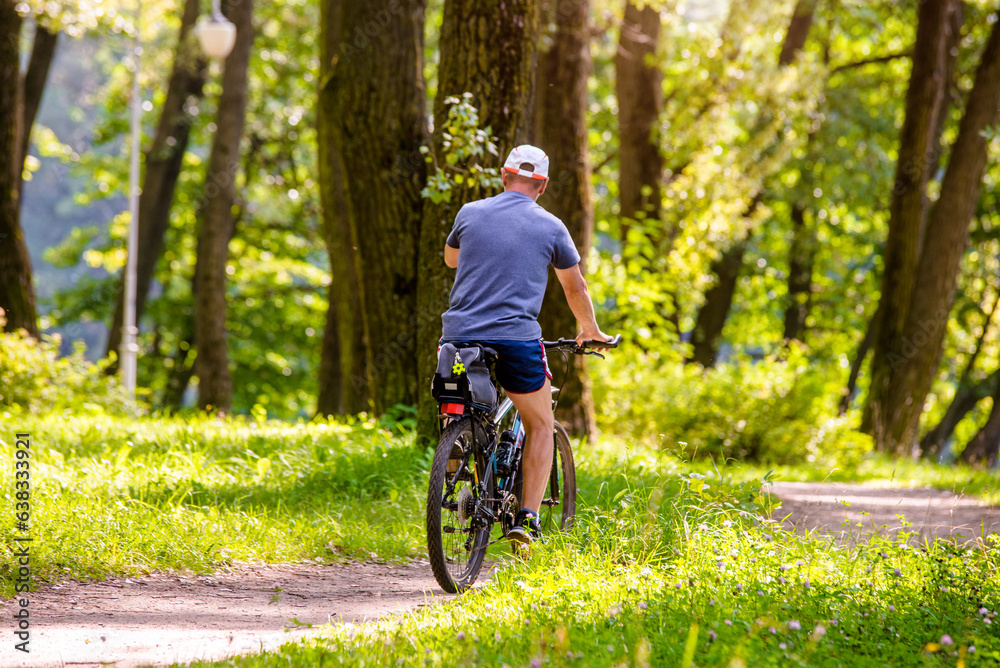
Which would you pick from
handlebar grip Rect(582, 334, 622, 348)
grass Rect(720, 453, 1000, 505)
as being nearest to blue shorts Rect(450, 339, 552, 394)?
handlebar grip Rect(582, 334, 622, 348)

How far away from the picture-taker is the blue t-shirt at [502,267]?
14.6ft

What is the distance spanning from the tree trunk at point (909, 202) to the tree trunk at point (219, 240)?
1057 centimetres

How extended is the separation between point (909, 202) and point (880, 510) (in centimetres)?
815

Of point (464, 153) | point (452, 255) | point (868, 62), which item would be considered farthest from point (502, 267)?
point (868, 62)

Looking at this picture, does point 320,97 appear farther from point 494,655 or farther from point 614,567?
point 494,655

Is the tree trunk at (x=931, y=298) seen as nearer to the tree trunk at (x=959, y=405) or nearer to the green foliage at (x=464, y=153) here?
the tree trunk at (x=959, y=405)

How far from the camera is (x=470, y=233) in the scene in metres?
4.51

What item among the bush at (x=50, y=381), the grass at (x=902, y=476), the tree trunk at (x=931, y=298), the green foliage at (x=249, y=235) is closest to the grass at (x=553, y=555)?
the bush at (x=50, y=381)

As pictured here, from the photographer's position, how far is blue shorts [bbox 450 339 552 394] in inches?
177

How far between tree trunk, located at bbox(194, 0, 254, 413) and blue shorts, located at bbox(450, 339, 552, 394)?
12.1 metres

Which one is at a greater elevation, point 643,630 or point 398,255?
point 398,255

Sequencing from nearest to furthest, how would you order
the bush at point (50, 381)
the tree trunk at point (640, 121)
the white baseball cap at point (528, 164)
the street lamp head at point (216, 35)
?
the white baseball cap at point (528, 164), the bush at point (50, 381), the street lamp head at point (216, 35), the tree trunk at point (640, 121)

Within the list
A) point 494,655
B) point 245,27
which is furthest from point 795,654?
point 245,27

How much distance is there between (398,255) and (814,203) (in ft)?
41.6
